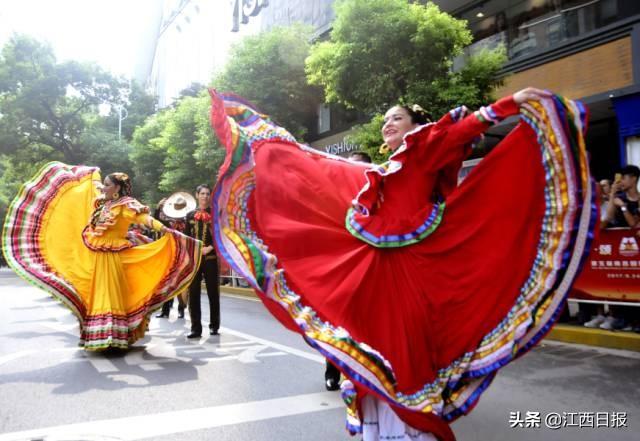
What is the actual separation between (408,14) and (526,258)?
8.93m

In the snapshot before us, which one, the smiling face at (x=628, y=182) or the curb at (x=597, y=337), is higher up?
the smiling face at (x=628, y=182)

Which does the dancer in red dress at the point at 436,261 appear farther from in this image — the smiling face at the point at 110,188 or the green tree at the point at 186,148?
the green tree at the point at 186,148

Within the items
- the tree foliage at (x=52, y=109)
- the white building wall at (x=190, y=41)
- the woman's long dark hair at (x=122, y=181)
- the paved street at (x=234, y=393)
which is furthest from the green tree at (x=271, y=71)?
the tree foliage at (x=52, y=109)

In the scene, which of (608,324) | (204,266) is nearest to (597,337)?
(608,324)

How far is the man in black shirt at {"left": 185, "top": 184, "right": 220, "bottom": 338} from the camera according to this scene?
738 cm

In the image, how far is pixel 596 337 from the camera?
659 cm

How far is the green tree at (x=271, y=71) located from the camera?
1727 cm

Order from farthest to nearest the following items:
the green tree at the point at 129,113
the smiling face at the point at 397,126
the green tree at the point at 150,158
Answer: the green tree at the point at 129,113 < the green tree at the point at 150,158 < the smiling face at the point at 397,126

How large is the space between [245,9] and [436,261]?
25768mm

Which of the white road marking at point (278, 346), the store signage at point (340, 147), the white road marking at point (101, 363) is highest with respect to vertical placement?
the store signage at point (340, 147)

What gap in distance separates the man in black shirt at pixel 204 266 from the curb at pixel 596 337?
14.2 feet

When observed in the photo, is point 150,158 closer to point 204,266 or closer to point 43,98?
point 43,98

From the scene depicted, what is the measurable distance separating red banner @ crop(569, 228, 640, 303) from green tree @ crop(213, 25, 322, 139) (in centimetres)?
1200

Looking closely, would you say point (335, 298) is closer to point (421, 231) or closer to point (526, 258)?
point (421, 231)
